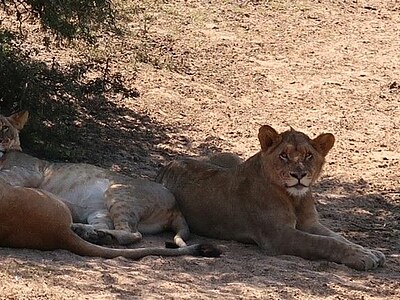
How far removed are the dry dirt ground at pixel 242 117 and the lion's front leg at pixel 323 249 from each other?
0.31 feet

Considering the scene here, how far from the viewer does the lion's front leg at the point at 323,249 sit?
6894mm

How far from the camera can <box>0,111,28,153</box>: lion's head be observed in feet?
26.4

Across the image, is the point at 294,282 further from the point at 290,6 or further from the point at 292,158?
the point at 290,6

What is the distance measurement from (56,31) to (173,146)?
5.89ft

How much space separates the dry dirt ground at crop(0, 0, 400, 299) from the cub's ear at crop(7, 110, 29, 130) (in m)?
0.76

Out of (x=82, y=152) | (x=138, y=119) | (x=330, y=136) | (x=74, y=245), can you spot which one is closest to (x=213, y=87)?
(x=138, y=119)

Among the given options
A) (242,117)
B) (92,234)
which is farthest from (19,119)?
(242,117)

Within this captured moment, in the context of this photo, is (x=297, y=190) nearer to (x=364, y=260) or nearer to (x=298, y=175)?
(x=298, y=175)

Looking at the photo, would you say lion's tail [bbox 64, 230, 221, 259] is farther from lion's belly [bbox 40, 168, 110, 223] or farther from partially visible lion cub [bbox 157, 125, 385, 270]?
lion's belly [bbox 40, 168, 110, 223]

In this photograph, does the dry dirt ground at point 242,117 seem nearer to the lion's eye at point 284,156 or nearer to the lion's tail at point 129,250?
the lion's tail at point 129,250

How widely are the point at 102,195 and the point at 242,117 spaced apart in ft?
12.0

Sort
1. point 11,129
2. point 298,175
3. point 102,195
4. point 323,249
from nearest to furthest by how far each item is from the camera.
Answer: point 323,249 → point 298,175 → point 102,195 → point 11,129

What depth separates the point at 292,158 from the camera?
725 cm

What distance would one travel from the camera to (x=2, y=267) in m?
5.80
